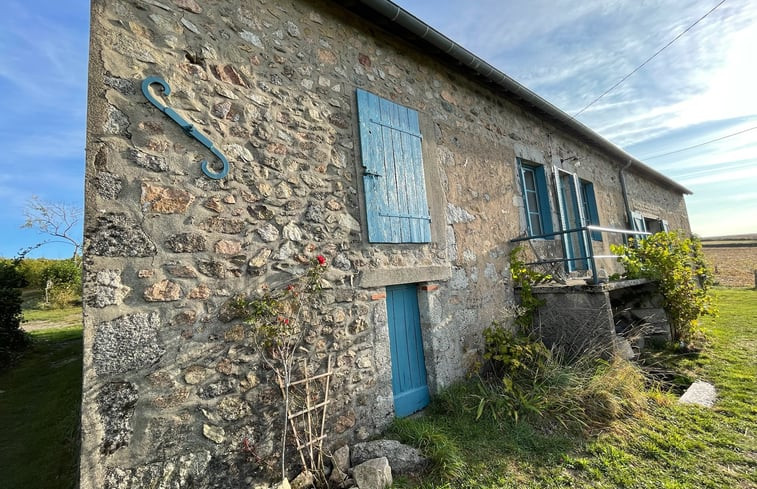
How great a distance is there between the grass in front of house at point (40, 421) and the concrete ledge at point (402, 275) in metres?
2.44

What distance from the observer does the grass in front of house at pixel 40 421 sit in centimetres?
253

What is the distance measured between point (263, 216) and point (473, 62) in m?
3.39

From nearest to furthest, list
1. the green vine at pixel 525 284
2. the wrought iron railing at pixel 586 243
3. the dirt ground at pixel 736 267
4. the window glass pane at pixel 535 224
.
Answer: the wrought iron railing at pixel 586 243 → the green vine at pixel 525 284 → the window glass pane at pixel 535 224 → the dirt ground at pixel 736 267

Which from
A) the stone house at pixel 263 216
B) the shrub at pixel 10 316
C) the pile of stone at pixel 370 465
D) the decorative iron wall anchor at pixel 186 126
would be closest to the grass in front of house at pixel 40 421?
the shrub at pixel 10 316

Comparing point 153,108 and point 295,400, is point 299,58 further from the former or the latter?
point 295,400

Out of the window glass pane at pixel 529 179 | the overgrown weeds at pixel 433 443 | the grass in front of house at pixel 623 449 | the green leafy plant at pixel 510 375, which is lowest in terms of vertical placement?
the grass in front of house at pixel 623 449

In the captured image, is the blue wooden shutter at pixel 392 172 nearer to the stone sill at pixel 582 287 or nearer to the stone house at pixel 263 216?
the stone house at pixel 263 216

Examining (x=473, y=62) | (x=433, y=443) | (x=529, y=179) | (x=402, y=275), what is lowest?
(x=433, y=443)

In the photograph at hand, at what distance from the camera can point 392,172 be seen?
3.45 metres

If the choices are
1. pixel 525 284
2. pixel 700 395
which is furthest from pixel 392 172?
pixel 700 395

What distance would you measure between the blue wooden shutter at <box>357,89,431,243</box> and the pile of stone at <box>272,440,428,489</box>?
178cm

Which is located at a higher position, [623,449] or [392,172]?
[392,172]

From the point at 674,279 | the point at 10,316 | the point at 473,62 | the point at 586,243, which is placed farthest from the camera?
the point at 10,316

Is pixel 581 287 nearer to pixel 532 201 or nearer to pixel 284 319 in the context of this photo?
pixel 532 201
